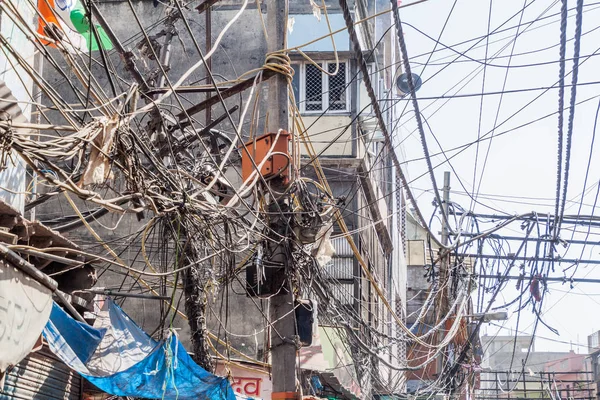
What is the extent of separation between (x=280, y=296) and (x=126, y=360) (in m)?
2.24

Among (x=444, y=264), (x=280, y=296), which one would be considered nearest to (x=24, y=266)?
(x=280, y=296)

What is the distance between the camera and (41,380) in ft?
36.9

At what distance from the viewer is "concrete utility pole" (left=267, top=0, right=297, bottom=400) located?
902 centimetres

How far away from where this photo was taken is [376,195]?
20172 millimetres

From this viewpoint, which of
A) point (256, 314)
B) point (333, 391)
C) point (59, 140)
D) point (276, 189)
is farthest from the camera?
point (333, 391)

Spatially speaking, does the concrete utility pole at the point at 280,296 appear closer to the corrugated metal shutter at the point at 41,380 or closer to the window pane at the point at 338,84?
the corrugated metal shutter at the point at 41,380

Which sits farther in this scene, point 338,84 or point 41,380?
point 338,84

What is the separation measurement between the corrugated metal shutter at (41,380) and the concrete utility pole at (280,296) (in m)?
3.36

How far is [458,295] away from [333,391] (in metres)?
3.16

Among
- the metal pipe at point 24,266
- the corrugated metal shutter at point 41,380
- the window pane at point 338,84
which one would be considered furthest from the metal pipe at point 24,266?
the window pane at point 338,84

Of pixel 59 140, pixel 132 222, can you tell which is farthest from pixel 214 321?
pixel 59 140

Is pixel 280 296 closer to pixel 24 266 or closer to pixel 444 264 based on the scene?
pixel 24 266

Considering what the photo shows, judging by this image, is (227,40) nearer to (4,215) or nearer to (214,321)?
(214,321)

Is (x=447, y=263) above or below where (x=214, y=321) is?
above
